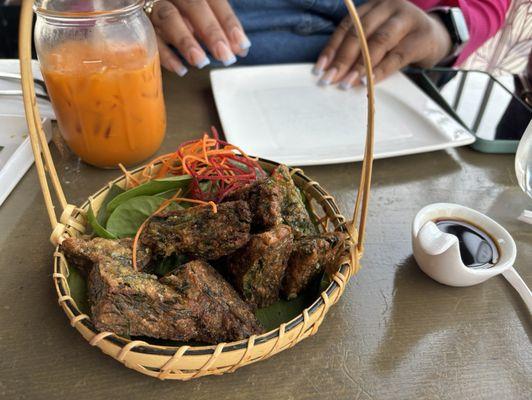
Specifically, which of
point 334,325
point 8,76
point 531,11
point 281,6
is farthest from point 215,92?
point 531,11

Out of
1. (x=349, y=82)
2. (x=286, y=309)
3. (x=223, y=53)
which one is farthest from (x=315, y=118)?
(x=286, y=309)

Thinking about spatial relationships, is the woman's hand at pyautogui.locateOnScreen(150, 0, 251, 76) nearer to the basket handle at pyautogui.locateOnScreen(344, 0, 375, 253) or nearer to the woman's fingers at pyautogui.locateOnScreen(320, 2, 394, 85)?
the woman's fingers at pyautogui.locateOnScreen(320, 2, 394, 85)

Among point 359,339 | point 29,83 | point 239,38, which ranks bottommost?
point 359,339

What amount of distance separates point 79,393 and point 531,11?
2.27m

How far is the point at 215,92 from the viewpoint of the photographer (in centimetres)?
123

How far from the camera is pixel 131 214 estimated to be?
75cm

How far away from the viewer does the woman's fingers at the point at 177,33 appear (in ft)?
3.95

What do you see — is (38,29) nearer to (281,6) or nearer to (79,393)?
(79,393)

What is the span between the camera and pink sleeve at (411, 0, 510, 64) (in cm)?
150

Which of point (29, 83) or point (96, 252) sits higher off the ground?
point (29, 83)

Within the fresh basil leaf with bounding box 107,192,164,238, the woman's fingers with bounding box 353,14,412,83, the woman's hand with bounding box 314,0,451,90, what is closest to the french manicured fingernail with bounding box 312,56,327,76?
the woman's hand with bounding box 314,0,451,90

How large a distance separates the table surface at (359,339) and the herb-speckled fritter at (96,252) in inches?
5.1

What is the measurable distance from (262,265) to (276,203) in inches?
4.4

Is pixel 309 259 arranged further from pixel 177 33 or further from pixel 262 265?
pixel 177 33
